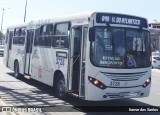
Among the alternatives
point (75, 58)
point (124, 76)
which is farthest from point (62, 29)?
point (124, 76)

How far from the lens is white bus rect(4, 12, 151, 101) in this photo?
32.0 ft

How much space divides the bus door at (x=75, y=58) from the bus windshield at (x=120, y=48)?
774 millimetres

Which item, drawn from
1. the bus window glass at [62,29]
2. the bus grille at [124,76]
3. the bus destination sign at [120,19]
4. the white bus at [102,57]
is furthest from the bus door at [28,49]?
the bus grille at [124,76]

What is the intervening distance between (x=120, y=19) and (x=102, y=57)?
4.50 ft

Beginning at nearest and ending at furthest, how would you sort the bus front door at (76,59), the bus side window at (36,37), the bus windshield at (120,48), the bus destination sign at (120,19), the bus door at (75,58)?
the bus windshield at (120,48) → the bus destination sign at (120,19) → the bus front door at (76,59) → the bus door at (75,58) → the bus side window at (36,37)

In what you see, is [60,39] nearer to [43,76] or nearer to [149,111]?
[43,76]

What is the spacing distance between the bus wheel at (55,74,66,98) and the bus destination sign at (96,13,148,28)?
296cm

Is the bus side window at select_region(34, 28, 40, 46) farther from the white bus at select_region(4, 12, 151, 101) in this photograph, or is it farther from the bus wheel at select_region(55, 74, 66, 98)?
the bus wheel at select_region(55, 74, 66, 98)

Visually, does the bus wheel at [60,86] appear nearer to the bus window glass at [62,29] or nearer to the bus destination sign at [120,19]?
the bus window glass at [62,29]

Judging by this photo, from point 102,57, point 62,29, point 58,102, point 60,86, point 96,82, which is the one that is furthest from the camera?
point 62,29

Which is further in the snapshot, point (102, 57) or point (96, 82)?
point (102, 57)

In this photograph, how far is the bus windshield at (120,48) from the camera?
32.1 ft

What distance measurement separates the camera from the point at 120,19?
10.2m

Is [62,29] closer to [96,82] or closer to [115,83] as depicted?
[96,82]
